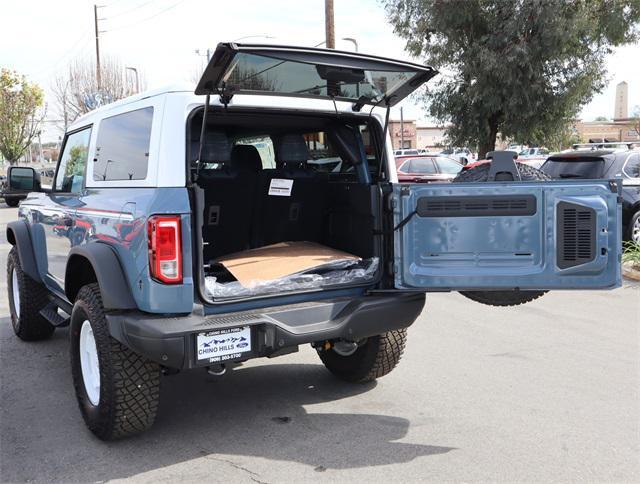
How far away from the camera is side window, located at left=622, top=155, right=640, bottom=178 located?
9.73 metres

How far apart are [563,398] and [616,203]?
153 centimetres

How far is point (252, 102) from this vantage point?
3.71 meters

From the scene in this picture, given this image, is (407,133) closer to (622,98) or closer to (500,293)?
(622,98)

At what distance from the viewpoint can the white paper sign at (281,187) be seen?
457 centimetres

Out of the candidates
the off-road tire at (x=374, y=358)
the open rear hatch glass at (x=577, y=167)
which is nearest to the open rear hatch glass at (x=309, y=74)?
the off-road tire at (x=374, y=358)

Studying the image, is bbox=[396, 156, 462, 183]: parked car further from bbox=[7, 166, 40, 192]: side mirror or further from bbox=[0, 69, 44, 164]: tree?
bbox=[0, 69, 44, 164]: tree

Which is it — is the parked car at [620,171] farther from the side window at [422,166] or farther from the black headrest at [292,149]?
the side window at [422,166]

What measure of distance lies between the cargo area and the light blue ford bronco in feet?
0.07

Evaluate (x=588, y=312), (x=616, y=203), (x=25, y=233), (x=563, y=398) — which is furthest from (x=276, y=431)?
(x=588, y=312)

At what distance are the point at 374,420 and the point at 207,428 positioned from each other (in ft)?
3.47

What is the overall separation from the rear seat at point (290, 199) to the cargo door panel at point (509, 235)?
112cm

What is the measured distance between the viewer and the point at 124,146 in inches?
152

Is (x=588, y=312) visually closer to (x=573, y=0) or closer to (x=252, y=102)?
(x=252, y=102)

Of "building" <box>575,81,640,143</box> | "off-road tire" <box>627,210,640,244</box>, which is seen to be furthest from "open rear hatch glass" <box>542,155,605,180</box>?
"building" <box>575,81,640,143</box>
